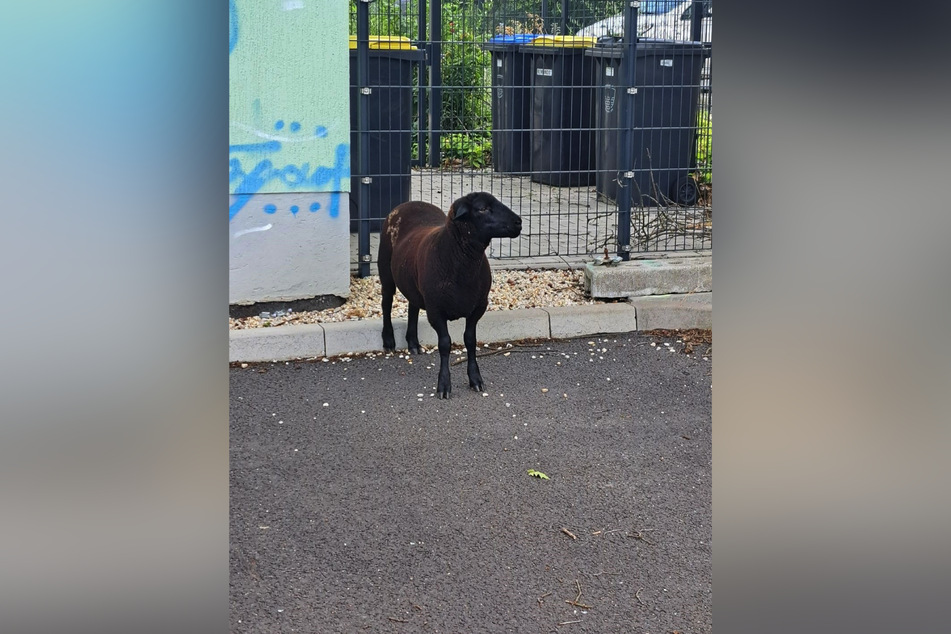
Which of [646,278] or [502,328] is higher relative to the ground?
[646,278]

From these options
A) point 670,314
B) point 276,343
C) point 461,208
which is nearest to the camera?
point 461,208

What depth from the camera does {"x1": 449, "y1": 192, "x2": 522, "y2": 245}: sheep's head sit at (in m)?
6.02

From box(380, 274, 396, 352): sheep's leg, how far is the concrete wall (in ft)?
2.65

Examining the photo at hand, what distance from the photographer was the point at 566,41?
35.1ft

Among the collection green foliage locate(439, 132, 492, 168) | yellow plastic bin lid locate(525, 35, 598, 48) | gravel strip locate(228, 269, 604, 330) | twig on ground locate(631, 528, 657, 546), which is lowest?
twig on ground locate(631, 528, 657, 546)

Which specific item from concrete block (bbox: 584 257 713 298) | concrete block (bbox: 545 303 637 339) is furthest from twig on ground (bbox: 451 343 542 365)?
concrete block (bbox: 584 257 713 298)

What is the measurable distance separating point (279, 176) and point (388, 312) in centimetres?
135

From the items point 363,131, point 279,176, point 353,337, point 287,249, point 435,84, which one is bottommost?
point 353,337

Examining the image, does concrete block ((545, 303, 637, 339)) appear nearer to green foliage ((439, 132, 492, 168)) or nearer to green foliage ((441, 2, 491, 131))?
green foliage ((439, 132, 492, 168))

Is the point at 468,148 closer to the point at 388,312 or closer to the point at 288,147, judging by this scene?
the point at 288,147

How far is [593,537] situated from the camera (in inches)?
171

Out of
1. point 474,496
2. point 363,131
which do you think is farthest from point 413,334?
point 474,496
